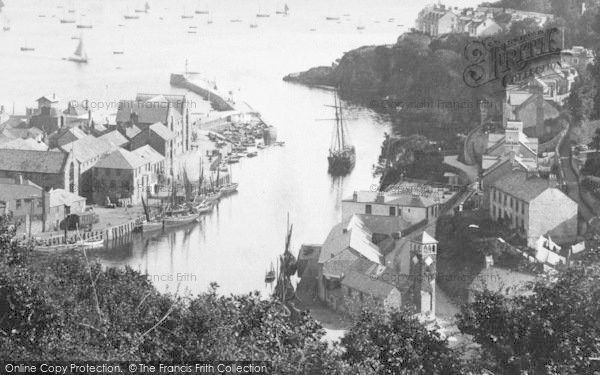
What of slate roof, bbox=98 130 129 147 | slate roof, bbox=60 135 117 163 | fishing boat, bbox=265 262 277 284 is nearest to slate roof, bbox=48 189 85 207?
slate roof, bbox=60 135 117 163

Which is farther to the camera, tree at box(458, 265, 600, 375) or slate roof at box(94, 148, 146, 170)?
slate roof at box(94, 148, 146, 170)

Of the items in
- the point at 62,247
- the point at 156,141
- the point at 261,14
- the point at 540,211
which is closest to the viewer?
the point at 540,211

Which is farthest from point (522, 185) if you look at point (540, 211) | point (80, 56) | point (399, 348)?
point (80, 56)

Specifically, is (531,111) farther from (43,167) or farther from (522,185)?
(43,167)

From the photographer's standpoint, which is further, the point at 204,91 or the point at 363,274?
the point at 204,91

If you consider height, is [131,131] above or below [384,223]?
above

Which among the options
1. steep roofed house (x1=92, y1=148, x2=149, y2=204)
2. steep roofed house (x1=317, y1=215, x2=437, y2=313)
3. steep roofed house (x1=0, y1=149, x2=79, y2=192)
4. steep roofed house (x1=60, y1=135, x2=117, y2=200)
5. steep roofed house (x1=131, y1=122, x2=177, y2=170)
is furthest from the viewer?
steep roofed house (x1=131, y1=122, x2=177, y2=170)

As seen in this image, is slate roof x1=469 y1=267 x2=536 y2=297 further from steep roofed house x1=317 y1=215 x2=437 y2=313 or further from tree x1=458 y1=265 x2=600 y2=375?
tree x1=458 y1=265 x2=600 y2=375
